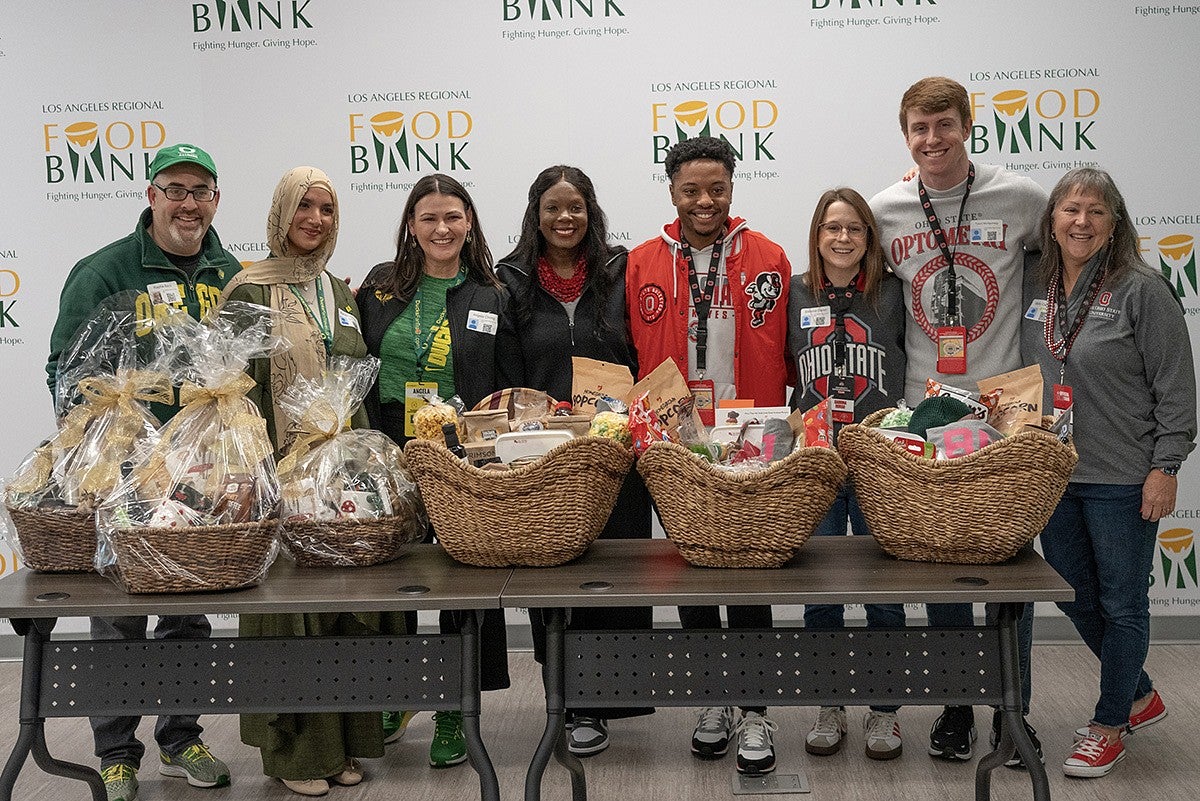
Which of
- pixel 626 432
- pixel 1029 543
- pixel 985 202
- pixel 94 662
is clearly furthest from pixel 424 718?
pixel 985 202

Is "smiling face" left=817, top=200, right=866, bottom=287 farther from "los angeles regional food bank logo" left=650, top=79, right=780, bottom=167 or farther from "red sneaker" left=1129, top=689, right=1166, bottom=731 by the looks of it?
"red sneaker" left=1129, top=689, right=1166, bottom=731

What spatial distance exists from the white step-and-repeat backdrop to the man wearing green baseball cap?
1319 millimetres

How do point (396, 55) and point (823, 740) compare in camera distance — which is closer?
point (823, 740)

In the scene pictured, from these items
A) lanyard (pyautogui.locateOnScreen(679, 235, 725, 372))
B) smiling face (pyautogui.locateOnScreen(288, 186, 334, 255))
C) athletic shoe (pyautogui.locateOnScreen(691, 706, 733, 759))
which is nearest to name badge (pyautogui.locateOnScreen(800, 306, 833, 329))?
lanyard (pyautogui.locateOnScreen(679, 235, 725, 372))

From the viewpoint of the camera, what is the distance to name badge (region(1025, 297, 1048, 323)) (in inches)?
115

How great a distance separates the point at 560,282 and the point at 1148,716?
212 cm

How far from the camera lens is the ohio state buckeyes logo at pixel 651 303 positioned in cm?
309

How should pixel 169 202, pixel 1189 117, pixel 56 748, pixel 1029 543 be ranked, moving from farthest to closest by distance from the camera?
1. pixel 1189 117
2. pixel 56 748
3. pixel 169 202
4. pixel 1029 543

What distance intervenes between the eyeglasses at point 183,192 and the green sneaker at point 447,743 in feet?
5.16

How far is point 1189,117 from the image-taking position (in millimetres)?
4000

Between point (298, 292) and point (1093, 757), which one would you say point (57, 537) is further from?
point (1093, 757)

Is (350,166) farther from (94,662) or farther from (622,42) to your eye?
(94,662)

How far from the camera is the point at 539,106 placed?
416 cm

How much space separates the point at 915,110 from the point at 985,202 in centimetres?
32
